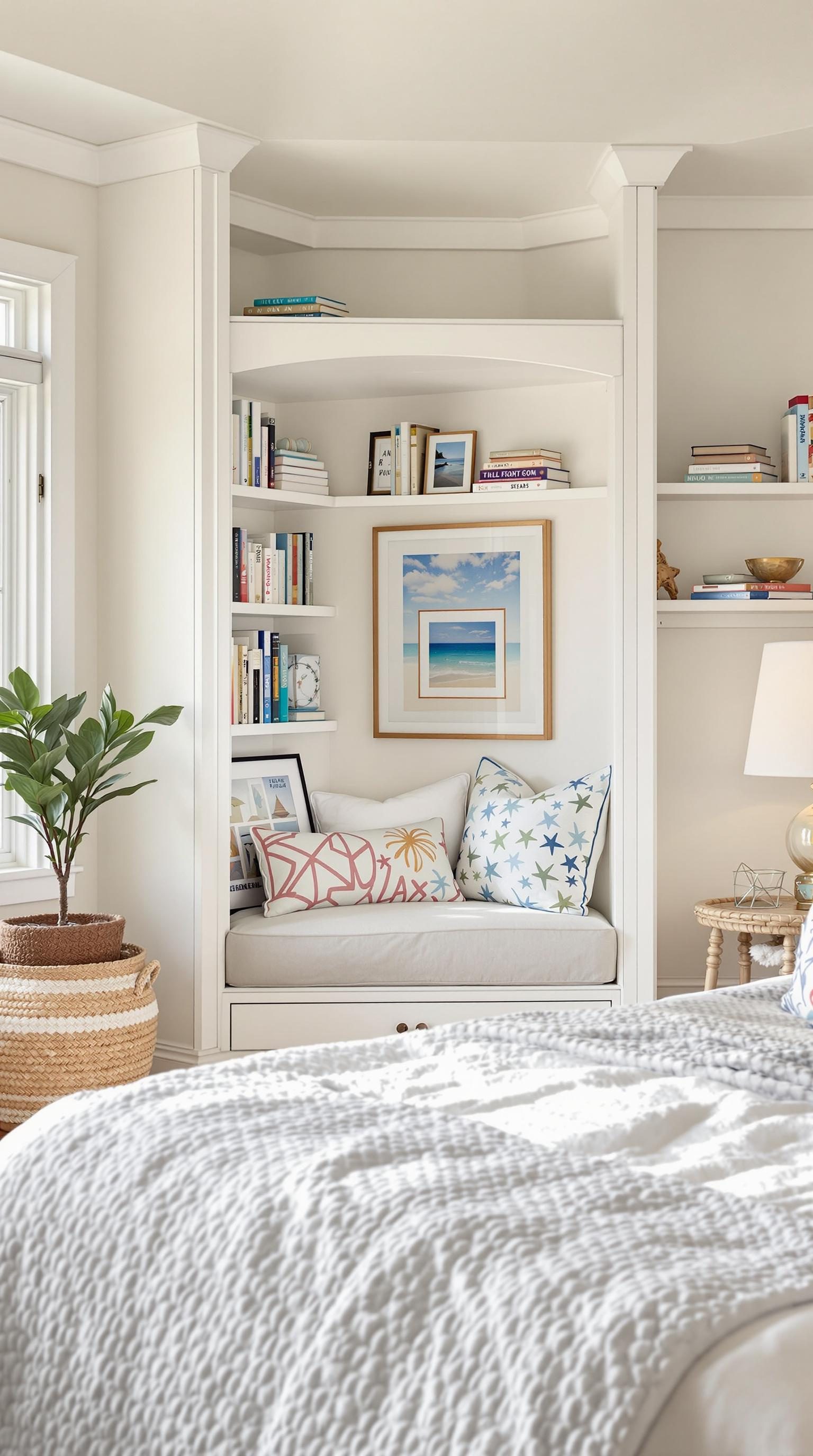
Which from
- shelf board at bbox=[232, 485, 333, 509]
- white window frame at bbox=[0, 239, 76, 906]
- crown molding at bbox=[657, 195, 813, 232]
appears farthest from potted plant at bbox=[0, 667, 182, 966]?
crown molding at bbox=[657, 195, 813, 232]

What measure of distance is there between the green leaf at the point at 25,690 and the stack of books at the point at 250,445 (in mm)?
854

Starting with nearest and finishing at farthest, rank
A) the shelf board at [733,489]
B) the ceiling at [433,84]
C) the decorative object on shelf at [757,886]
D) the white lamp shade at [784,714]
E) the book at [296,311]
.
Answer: the ceiling at [433,84]
the white lamp shade at [784,714]
the decorative object on shelf at [757,886]
the book at [296,311]
the shelf board at [733,489]

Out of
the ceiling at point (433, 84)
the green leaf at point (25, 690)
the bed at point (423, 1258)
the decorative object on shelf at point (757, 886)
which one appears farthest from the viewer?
the decorative object on shelf at point (757, 886)

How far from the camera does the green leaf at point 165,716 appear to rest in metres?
3.32

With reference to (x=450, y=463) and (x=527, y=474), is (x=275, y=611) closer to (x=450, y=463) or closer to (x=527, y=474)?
(x=450, y=463)

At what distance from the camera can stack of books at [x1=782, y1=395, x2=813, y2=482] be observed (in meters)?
3.82

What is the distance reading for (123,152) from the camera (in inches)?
142

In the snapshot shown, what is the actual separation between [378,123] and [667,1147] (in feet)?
9.21

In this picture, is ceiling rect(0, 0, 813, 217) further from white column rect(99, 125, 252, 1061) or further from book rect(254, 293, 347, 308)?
book rect(254, 293, 347, 308)

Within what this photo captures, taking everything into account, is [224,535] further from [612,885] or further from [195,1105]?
[195,1105]

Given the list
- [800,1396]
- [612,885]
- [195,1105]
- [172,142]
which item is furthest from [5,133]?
[800,1396]

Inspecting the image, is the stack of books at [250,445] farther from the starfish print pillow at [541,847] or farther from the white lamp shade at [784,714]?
the white lamp shade at [784,714]

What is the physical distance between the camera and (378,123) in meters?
3.36

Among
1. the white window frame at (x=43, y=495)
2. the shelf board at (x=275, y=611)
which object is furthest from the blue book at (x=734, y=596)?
the white window frame at (x=43, y=495)
